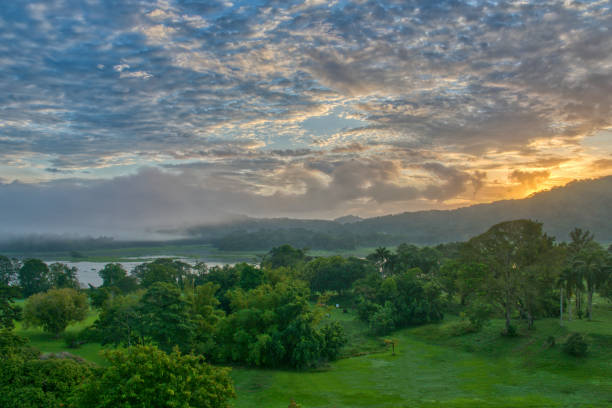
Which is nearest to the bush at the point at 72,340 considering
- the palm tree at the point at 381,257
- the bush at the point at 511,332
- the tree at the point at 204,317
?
the tree at the point at 204,317

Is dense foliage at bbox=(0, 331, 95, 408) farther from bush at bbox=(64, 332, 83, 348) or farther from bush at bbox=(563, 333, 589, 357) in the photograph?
bush at bbox=(563, 333, 589, 357)

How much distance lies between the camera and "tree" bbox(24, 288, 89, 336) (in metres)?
51.8

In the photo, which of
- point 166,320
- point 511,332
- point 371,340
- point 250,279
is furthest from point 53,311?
point 511,332

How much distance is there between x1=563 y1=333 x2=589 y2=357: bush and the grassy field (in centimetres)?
51

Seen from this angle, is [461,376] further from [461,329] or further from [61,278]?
[61,278]

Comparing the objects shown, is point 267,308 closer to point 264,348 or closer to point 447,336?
point 264,348

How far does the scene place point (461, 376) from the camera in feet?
104

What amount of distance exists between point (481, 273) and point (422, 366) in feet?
46.9

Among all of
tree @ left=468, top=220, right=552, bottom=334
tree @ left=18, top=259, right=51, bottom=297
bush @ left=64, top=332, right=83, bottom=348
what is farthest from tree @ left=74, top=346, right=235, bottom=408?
tree @ left=18, top=259, right=51, bottom=297

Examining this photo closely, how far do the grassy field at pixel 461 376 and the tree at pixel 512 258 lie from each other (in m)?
3.65

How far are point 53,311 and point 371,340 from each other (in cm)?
4140

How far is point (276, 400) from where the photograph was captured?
27625mm

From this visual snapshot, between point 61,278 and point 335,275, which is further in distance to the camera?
point 61,278

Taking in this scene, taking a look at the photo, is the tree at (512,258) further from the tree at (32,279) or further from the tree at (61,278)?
the tree at (32,279)
